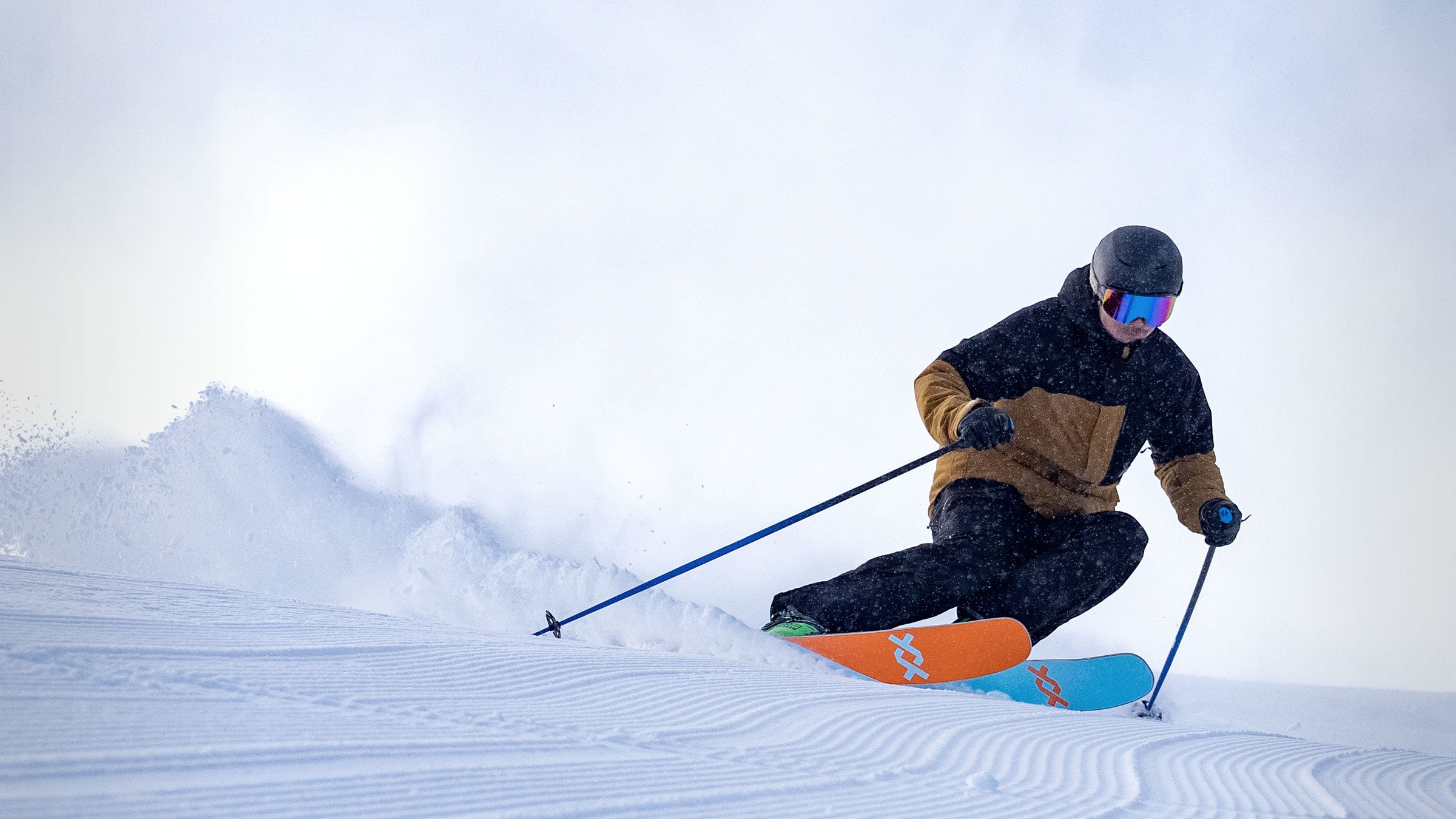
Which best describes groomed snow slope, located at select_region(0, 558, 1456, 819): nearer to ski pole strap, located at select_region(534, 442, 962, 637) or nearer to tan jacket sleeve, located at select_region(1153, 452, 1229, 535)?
ski pole strap, located at select_region(534, 442, 962, 637)

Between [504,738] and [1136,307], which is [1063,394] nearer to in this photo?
[1136,307]

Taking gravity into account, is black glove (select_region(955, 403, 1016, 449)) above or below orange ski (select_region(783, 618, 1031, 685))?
above

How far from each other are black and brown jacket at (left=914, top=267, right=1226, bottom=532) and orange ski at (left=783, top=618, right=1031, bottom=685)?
0.53m

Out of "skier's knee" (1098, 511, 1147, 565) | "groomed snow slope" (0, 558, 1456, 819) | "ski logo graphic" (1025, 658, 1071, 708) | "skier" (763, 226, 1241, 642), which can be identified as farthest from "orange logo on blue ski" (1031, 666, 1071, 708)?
"groomed snow slope" (0, 558, 1456, 819)

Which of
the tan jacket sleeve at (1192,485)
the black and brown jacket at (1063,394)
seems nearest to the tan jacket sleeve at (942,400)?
the black and brown jacket at (1063,394)

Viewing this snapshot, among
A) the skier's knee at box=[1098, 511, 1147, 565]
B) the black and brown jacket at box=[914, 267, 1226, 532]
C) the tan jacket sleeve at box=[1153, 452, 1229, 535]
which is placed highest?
the black and brown jacket at box=[914, 267, 1226, 532]

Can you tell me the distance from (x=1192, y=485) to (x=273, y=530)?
13.2ft

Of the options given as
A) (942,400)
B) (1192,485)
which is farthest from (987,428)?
(1192,485)

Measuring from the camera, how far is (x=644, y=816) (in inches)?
30.0

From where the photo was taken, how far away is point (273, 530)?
4359 millimetres

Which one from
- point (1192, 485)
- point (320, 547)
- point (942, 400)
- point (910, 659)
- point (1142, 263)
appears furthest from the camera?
point (320, 547)

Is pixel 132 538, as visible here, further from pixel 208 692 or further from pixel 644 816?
pixel 644 816

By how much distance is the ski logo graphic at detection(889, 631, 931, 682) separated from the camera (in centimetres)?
218

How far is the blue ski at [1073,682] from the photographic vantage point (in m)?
2.34
